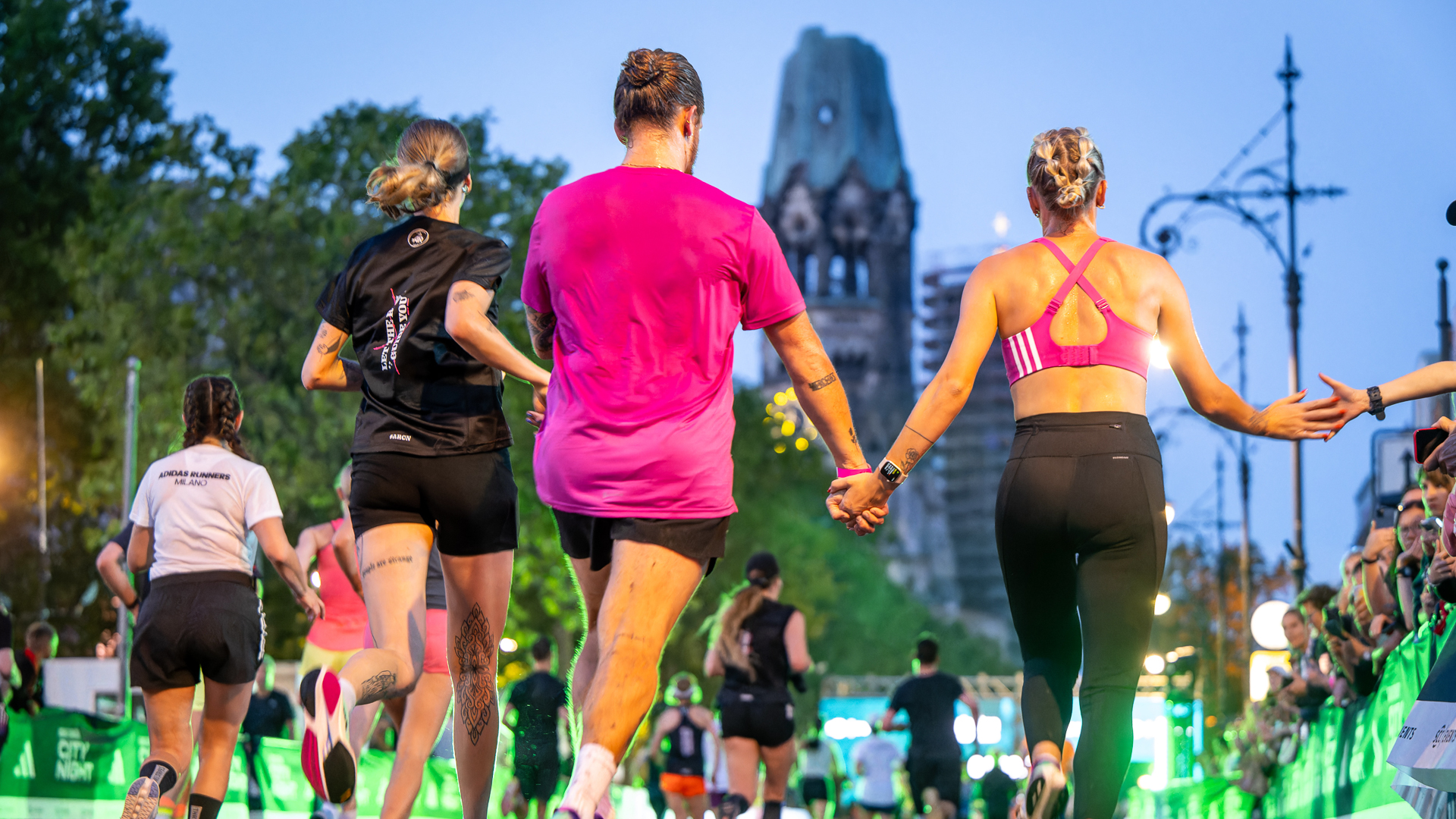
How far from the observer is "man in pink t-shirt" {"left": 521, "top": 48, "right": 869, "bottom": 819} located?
4.61 m

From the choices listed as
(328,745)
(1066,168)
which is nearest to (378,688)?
(328,745)

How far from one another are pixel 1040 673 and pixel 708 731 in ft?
35.2

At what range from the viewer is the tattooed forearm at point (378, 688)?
510 centimetres

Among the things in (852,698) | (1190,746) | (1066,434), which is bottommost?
(852,698)

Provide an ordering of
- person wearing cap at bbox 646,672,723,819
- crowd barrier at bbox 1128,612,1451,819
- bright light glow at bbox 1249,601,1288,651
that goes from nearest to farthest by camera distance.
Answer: crowd barrier at bbox 1128,612,1451,819, person wearing cap at bbox 646,672,723,819, bright light glow at bbox 1249,601,1288,651

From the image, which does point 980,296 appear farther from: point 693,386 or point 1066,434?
point 693,386

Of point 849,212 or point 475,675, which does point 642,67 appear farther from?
point 849,212

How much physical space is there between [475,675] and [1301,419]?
3.20 meters

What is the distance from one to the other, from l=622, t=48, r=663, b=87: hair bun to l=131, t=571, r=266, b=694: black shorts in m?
3.34

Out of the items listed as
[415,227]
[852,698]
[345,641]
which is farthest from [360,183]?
[852,698]

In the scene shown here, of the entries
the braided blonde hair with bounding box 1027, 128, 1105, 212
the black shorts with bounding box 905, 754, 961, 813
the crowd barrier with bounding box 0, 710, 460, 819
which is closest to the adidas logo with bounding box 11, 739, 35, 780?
the crowd barrier with bounding box 0, 710, 460, 819

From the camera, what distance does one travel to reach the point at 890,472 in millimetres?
5723

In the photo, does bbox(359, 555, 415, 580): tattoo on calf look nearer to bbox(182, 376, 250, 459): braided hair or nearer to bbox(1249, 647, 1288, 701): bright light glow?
bbox(182, 376, 250, 459): braided hair

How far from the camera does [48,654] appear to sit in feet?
56.4
